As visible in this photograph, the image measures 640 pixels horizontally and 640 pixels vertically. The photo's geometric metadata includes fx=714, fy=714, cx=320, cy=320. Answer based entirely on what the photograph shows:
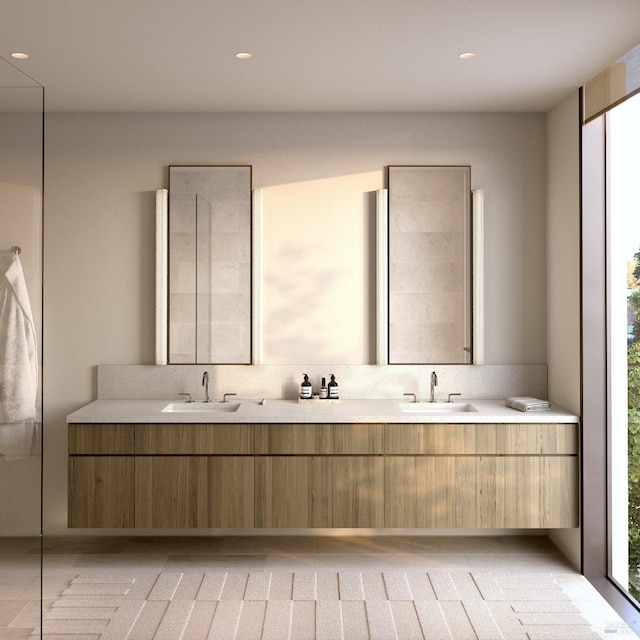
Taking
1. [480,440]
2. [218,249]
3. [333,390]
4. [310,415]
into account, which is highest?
[218,249]

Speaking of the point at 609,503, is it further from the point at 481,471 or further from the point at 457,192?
the point at 457,192

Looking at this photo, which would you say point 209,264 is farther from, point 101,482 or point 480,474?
point 480,474

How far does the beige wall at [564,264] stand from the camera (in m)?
3.78

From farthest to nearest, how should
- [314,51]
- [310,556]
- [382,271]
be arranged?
[382,271], [310,556], [314,51]

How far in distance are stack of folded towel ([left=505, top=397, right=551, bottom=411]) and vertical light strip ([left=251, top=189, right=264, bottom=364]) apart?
4.86 ft

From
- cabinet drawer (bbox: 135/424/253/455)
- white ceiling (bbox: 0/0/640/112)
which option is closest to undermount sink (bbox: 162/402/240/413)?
cabinet drawer (bbox: 135/424/253/455)

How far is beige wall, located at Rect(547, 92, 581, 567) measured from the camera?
12.4 ft

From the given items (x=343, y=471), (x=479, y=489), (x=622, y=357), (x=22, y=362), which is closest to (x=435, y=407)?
(x=479, y=489)

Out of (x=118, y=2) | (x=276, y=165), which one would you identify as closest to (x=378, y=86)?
(x=276, y=165)

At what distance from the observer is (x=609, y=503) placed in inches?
144

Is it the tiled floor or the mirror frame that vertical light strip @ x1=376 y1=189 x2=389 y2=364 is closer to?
the mirror frame

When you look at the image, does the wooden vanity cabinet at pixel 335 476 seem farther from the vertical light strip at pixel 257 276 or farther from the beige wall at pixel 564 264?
the vertical light strip at pixel 257 276

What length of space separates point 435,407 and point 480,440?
1.50 ft

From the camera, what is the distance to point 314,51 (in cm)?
320
